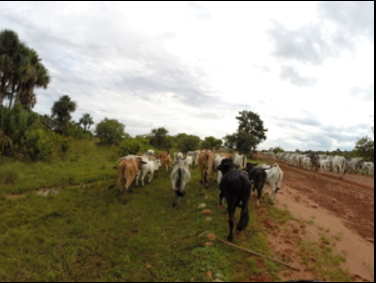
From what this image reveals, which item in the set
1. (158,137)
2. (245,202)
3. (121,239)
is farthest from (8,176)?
(158,137)

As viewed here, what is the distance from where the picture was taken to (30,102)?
80.8 ft

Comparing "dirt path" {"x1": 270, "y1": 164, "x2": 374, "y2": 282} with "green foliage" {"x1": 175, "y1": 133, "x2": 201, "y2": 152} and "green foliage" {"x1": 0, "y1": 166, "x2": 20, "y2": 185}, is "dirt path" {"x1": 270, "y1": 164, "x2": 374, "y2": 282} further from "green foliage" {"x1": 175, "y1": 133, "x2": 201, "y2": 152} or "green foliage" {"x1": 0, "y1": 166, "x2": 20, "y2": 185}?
"green foliage" {"x1": 175, "y1": 133, "x2": 201, "y2": 152}

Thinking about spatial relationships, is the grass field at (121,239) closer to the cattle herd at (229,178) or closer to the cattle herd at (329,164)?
the cattle herd at (229,178)

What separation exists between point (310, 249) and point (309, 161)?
25.9 meters

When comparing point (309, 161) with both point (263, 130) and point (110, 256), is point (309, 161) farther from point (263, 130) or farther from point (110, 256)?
point (110, 256)

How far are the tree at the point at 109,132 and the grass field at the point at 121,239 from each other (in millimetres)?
→ 17384

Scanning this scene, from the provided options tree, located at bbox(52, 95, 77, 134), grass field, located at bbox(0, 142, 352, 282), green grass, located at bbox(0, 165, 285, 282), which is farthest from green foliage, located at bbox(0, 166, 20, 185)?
tree, located at bbox(52, 95, 77, 134)

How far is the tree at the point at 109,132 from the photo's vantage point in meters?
27.4

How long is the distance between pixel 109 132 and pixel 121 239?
76.5 feet

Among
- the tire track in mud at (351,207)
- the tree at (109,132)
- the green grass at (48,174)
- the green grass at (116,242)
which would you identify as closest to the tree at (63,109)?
the tree at (109,132)

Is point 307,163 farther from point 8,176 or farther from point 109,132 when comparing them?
point 8,176

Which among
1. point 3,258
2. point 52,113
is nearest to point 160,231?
point 3,258

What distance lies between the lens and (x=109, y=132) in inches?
1081

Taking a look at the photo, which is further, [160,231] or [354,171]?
[354,171]
